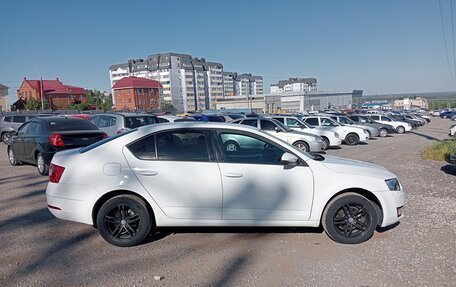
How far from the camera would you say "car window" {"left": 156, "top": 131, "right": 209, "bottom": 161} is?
11.6ft

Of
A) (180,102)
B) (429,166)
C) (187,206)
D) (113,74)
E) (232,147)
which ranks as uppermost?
(113,74)

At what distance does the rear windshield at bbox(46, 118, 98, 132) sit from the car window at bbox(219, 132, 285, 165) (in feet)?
17.8

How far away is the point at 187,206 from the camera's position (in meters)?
3.50

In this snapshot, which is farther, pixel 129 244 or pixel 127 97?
pixel 127 97

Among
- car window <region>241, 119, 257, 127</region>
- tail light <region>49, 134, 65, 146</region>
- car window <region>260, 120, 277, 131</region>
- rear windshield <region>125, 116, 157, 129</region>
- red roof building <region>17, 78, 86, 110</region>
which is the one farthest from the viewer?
red roof building <region>17, 78, 86, 110</region>

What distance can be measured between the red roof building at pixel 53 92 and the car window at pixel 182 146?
79903 millimetres

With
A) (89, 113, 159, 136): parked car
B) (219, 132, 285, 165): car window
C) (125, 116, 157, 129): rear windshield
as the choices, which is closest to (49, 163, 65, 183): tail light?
(219, 132, 285, 165): car window

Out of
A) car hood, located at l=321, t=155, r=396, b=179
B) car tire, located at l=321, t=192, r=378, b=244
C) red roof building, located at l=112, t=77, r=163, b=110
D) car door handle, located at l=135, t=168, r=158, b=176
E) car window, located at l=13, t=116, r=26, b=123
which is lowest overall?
car tire, located at l=321, t=192, r=378, b=244


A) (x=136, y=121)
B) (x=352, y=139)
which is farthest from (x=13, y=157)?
(x=352, y=139)

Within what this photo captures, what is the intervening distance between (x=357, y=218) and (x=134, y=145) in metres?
2.99

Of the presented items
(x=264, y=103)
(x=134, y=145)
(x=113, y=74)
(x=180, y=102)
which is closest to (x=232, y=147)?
(x=134, y=145)

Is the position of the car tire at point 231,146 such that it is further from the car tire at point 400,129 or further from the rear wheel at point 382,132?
the car tire at point 400,129

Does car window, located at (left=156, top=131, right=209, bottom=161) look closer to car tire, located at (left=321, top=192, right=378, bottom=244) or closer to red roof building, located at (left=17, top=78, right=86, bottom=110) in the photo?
car tire, located at (left=321, top=192, right=378, bottom=244)

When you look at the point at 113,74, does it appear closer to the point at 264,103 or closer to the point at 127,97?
the point at 127,97
